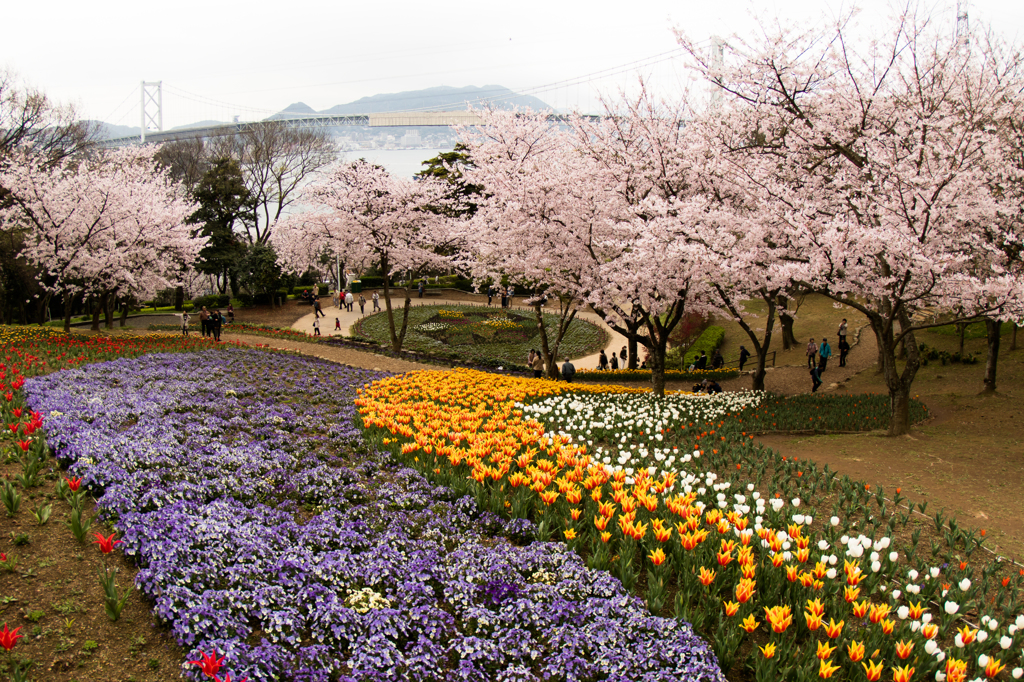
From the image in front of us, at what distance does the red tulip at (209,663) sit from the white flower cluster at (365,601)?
968 millimetres

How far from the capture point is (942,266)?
945cm

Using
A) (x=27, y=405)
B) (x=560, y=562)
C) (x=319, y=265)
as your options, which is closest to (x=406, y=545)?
(x=560, y=562)

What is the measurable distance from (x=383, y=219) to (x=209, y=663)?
2410cm

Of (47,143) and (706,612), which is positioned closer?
(706,612)

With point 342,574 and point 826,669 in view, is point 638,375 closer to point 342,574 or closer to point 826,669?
point 342,574

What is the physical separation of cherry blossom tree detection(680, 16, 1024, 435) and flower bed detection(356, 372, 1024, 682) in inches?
150

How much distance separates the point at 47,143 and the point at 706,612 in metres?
42.5

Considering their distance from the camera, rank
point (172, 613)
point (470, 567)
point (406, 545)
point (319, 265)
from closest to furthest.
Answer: point (172, 613)
point (470, 567)
point (406, 545)
point (319, 265)

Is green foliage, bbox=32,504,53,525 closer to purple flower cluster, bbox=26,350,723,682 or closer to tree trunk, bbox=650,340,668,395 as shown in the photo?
purple flower cluster, bbox=26,350,723,682

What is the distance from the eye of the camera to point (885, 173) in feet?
36.1

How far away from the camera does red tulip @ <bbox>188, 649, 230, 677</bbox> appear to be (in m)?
3.32

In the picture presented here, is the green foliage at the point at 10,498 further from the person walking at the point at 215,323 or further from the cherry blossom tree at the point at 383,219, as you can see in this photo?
the cherry blossom tree at the point at 383,219

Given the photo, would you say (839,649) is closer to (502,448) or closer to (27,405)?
(502,448)

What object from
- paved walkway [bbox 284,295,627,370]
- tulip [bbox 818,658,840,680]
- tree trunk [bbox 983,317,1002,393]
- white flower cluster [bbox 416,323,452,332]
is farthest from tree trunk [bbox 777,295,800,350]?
tulip [bbox 818,658,840,680]
